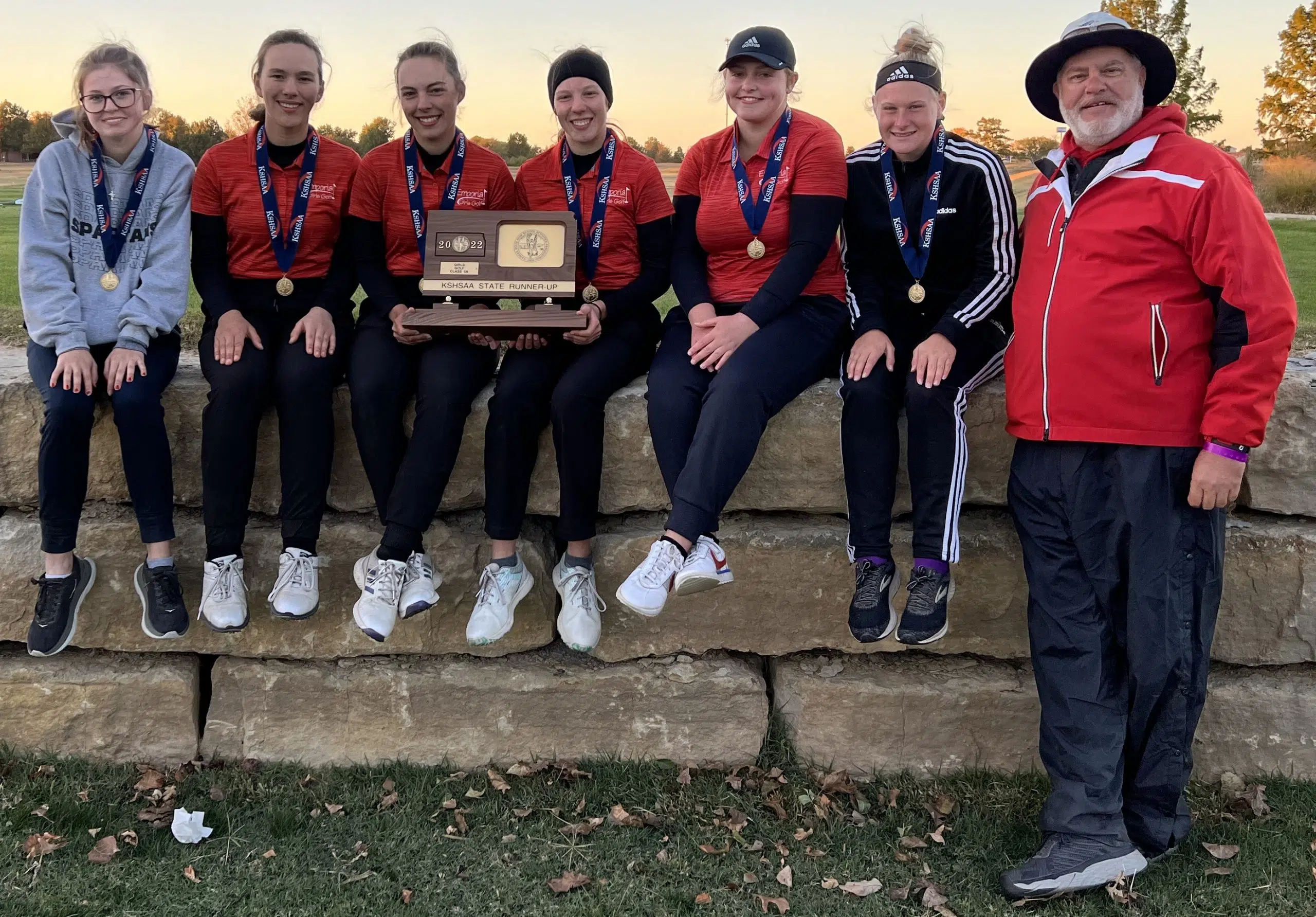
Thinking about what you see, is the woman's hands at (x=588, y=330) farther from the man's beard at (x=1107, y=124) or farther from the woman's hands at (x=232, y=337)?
the man's beard at (x=1107, y=124)

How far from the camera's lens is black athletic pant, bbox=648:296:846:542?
11.1 ft

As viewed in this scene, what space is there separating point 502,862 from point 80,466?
2.01 metres

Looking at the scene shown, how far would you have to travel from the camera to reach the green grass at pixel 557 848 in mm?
3275

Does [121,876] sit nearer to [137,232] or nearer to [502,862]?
[502,862]

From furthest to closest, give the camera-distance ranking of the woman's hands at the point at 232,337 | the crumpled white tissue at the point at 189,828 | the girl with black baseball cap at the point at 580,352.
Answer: the woman's hands at the point at 232,337, the girl with black baseball cap at the point at 580,352, the crumpled white tissue at the point at 189,828

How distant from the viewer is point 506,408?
362cm

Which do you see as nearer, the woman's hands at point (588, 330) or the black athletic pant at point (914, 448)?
the black athletic pant at point (914, 448)

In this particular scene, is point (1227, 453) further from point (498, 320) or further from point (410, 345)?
point (410, 345)

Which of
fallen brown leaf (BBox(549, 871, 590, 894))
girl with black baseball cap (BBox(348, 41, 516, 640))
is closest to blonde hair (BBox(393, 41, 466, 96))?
girl with black baseball cap (BBox(348, 41, 516, 640))

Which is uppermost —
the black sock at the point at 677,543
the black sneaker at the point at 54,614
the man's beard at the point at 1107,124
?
the man's beard at the point at 1107,124

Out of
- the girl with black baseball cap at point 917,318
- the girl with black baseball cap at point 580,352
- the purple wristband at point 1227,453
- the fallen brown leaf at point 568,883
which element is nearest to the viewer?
the purple wristband at point 1227,453

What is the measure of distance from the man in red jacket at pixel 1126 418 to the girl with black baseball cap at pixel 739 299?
75 cm

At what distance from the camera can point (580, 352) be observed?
3936 millimetres

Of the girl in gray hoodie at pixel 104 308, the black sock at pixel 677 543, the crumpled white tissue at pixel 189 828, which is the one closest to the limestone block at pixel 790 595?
A: the black sock at pixel 677 543
